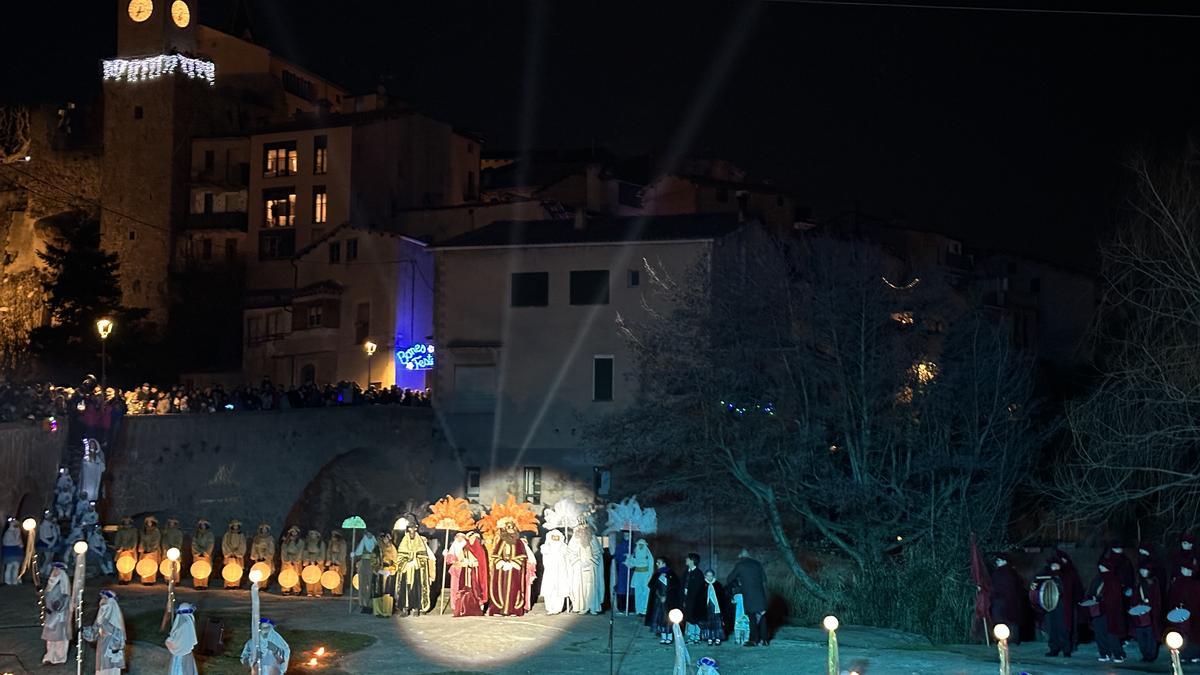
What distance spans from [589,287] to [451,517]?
17.3 m

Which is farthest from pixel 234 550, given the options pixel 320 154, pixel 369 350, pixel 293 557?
pixel 320 154

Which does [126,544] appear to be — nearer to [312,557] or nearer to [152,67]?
[312,557]

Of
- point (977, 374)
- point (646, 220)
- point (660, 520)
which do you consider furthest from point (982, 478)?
point (646, 220)

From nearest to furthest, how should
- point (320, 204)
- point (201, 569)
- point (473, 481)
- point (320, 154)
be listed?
point (201, 569), point (473, 481), point (320, 204), point (320, 154)

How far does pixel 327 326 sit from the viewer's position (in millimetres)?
56375

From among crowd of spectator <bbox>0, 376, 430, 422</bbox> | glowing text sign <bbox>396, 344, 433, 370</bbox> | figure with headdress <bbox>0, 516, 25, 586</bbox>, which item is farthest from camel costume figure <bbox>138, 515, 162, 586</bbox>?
glowing text sign <bbox>396, 344, 433, 370</bbox>

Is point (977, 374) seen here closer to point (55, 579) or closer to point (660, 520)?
point (660, 520)

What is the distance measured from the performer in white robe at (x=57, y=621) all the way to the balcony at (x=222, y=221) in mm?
45366

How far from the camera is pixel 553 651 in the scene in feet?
78.1

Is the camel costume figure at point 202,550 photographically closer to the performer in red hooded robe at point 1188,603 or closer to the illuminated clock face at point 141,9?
the performer in red hooded robe at point 1188,603

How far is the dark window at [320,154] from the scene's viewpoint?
209 ft

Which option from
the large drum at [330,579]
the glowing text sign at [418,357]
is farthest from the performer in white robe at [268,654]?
the glowing text sign at [418,357]

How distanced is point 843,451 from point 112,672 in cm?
1694

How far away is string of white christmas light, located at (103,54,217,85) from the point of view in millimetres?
68562
